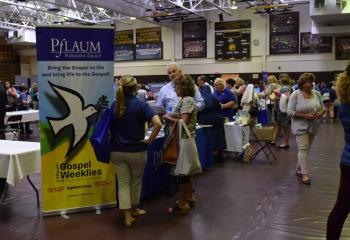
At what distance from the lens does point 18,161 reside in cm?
364

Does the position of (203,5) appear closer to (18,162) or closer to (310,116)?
(310,116)

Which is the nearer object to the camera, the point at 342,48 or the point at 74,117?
the point at 74,117

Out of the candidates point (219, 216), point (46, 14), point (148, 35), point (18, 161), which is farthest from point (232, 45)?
point (18, 161)

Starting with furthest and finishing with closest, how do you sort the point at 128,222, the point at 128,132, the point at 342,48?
the point at 342,48 < the point at 128,222 < the point at 128,132

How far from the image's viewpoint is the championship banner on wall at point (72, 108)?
12.1 ft

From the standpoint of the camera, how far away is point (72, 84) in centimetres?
377

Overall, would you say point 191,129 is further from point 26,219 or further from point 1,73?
point 1,73

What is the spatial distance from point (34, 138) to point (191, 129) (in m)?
6.77

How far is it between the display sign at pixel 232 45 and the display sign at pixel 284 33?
3.60ft

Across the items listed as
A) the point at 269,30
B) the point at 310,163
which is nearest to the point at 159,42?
the point at 269,30

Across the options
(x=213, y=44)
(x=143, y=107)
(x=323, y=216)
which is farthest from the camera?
(x=213, y=44)

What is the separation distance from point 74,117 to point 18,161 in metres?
0.63

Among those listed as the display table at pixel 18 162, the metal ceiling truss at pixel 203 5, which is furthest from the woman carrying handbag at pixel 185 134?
the metal ceiling truss at pixel 203 5

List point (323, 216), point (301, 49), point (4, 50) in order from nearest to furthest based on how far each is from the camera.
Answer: point (323, 216)
point (301, 49)
point (4, 50)
